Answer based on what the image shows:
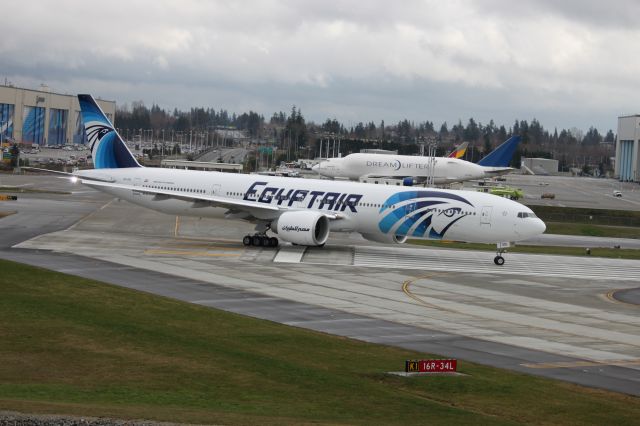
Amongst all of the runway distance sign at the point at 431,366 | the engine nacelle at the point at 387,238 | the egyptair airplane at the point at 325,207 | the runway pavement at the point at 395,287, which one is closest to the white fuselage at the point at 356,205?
the egyptair airplane at the point at 325,207

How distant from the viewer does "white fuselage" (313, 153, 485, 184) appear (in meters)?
115

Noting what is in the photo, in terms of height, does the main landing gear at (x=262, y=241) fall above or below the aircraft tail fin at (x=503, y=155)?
below

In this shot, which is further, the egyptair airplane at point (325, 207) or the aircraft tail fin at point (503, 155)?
the aircraft tail fin at point (503, 155)

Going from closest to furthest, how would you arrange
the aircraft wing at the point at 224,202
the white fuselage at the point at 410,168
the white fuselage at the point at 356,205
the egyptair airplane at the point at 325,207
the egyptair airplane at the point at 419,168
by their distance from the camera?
the white fuselage at the point at 356,205
the egyptair airplane at the point at 325,207
the aircraft wing at the point at 224,202
the egyptair airplane at the point at 419,168
the white fuselage at the point at 410,168

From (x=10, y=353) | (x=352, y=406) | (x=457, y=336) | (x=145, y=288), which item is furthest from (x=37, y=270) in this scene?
(x=352, y=406)

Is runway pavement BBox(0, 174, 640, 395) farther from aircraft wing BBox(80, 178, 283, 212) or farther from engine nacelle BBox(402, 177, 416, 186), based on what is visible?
engine nacelle BBox(402, 177, 416, 186)

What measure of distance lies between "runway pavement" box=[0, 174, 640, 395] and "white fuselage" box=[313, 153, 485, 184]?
5219 cm

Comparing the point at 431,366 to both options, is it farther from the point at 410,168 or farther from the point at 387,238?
the point at 410,168

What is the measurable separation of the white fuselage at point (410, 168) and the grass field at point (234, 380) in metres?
85.9

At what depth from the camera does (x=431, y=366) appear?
→ 24.0 m

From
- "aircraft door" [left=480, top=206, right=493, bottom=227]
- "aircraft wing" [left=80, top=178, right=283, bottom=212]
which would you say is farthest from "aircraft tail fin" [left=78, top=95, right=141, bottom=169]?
"aircraft door" [left=480, top=206, right=493, bottom=227]

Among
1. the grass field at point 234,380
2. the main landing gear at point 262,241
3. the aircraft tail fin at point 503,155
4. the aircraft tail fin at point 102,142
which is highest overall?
the aircraft tail fin at point 503,155

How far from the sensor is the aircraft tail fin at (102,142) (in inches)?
2391

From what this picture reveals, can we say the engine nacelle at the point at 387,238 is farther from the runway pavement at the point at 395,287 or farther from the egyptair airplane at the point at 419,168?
the egyptair airplane at the point at 419,168
